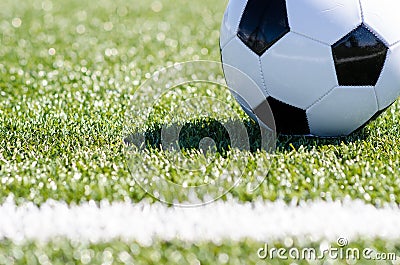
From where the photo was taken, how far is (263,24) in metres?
3.60

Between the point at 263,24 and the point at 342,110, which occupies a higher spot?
the point at 263,24

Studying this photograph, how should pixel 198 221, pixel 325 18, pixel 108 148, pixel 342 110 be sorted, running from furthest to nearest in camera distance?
pixel 108 148, pixel 342 110, pixel 325 18, pixel 198 221

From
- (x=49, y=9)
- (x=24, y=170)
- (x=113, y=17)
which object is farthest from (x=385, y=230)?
(x=49, y=9)

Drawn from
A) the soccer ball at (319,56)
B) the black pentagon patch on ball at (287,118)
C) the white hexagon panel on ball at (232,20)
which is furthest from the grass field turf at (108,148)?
the white hexagon panel on ball at (232,20)

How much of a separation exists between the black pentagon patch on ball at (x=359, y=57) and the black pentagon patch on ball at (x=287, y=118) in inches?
11.3

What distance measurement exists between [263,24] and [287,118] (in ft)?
1.71

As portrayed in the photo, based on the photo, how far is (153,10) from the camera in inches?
325

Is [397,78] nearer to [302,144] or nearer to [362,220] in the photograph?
[302,144]

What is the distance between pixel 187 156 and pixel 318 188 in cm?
72

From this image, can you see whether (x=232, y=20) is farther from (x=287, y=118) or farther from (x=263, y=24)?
(x=287, y=118)

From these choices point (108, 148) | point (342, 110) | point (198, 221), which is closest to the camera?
point (198, 221)

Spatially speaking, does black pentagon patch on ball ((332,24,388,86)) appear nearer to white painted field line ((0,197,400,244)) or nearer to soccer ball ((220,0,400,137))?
soccer ball ((220,0,400,137))

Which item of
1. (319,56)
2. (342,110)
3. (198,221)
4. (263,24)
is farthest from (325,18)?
(198,221)

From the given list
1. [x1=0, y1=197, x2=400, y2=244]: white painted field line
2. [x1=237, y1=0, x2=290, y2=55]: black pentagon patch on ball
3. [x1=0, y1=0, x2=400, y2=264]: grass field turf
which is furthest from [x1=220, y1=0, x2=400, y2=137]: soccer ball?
[x1=0, y1=197, x2=400, y2=244]: white painted field line
